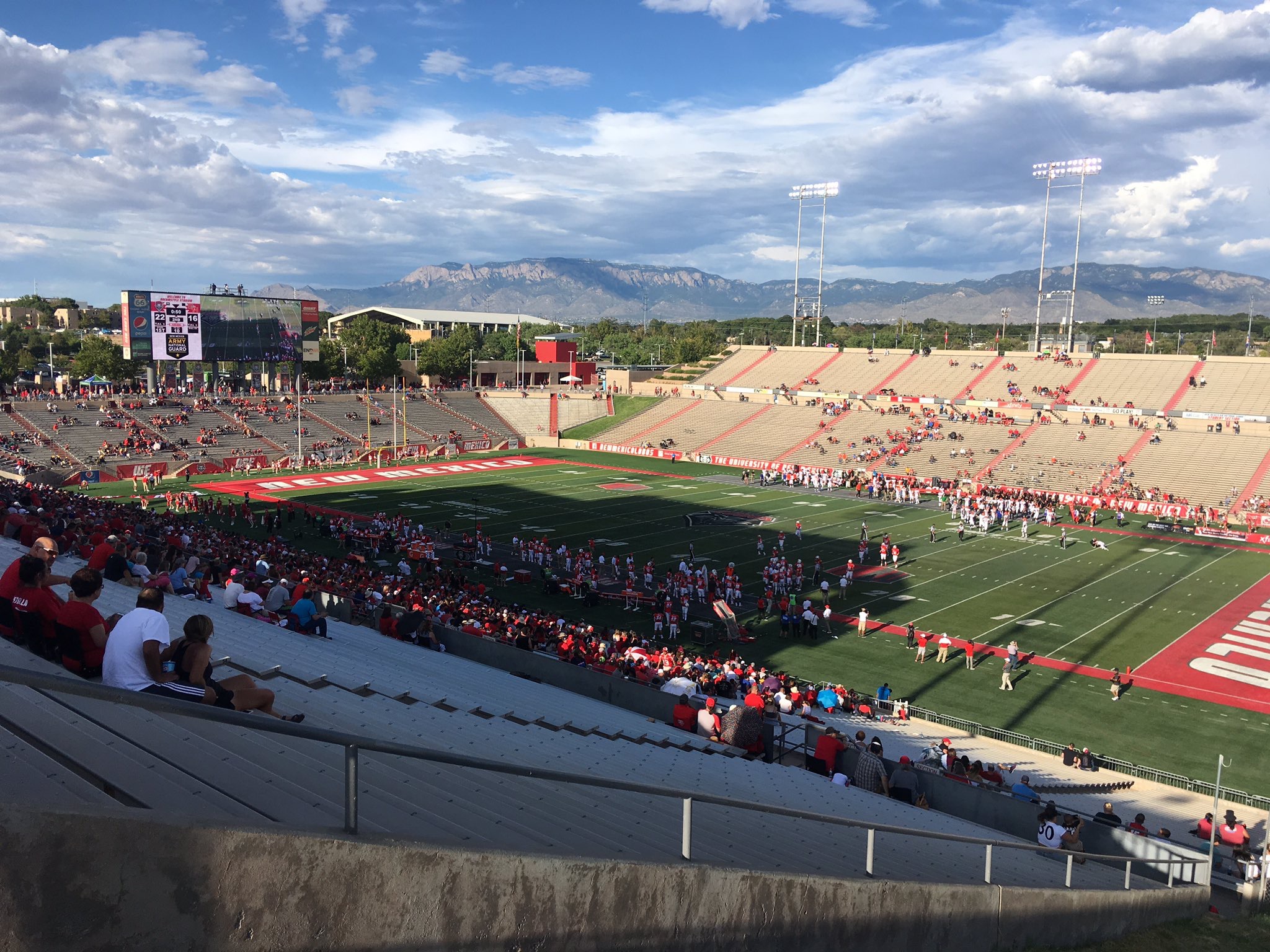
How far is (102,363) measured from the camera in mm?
69188

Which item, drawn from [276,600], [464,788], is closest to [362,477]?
[276,600]

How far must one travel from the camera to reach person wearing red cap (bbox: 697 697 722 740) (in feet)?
43.2

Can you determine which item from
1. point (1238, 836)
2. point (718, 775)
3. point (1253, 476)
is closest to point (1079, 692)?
point (1238, 836)

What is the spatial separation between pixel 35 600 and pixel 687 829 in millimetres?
4715

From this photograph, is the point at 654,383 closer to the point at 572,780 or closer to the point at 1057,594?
the point at 1057,594

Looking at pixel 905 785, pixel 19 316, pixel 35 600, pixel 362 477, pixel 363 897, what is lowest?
pixel 362 477

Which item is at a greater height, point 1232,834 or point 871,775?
point 871,775

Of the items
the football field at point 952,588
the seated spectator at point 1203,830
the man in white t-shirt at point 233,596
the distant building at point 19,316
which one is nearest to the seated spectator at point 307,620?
the man in white t-shirt at point 233,596

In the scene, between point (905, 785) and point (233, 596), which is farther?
point (233, 596)

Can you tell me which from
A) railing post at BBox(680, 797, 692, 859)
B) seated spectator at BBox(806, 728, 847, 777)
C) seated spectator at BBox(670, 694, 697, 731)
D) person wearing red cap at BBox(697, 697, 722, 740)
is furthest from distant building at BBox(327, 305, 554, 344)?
railing post at BBox(680, 797, 692, 859)

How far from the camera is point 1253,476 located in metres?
46.6

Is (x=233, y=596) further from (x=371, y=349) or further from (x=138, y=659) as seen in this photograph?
(x=371, y=349)

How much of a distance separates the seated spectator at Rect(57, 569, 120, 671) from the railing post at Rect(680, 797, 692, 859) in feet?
12.8

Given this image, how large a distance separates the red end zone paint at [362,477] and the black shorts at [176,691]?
3934 centimetres
